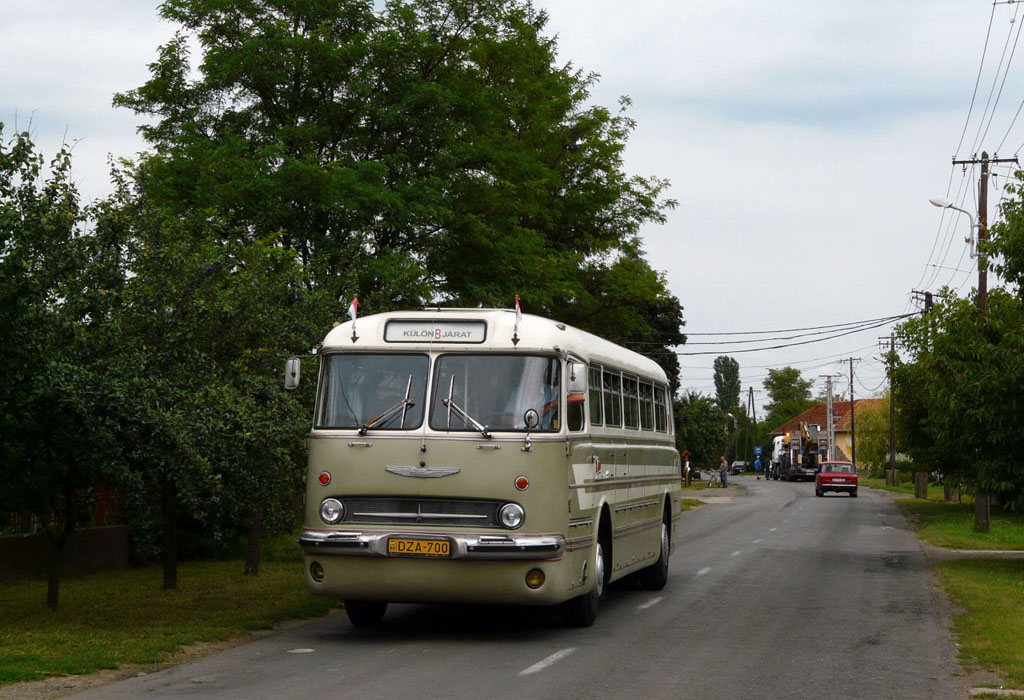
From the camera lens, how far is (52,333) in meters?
13.1

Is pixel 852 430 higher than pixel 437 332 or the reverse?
higher

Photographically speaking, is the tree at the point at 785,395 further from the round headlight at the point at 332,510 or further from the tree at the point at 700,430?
the round headlight at the point at 332,510

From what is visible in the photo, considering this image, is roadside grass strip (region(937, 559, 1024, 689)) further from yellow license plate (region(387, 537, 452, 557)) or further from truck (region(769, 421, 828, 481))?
truck (region(769, 421, 828, 481))

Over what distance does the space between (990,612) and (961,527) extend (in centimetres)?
2124

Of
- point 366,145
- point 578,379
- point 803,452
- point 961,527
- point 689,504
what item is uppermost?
point 366,145

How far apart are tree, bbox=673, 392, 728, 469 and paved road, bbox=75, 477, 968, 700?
187ft

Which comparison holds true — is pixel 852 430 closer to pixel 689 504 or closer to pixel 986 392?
pixel 689 504

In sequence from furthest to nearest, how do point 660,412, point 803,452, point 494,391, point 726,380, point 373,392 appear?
point 726,380, point 803,452, point 660,412, point 373,392, point 494,391

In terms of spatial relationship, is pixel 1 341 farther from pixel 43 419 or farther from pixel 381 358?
pixel 381 358

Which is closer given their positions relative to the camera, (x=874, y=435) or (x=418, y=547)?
(x=418, y=547)

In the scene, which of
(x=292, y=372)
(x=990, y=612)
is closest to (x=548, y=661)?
(x=292, y=372)

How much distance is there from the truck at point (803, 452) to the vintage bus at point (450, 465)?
77.6 meters

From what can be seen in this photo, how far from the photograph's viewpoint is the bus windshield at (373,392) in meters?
12.7

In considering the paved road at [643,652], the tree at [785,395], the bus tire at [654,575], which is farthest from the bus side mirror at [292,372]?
the tree at [785,395]
